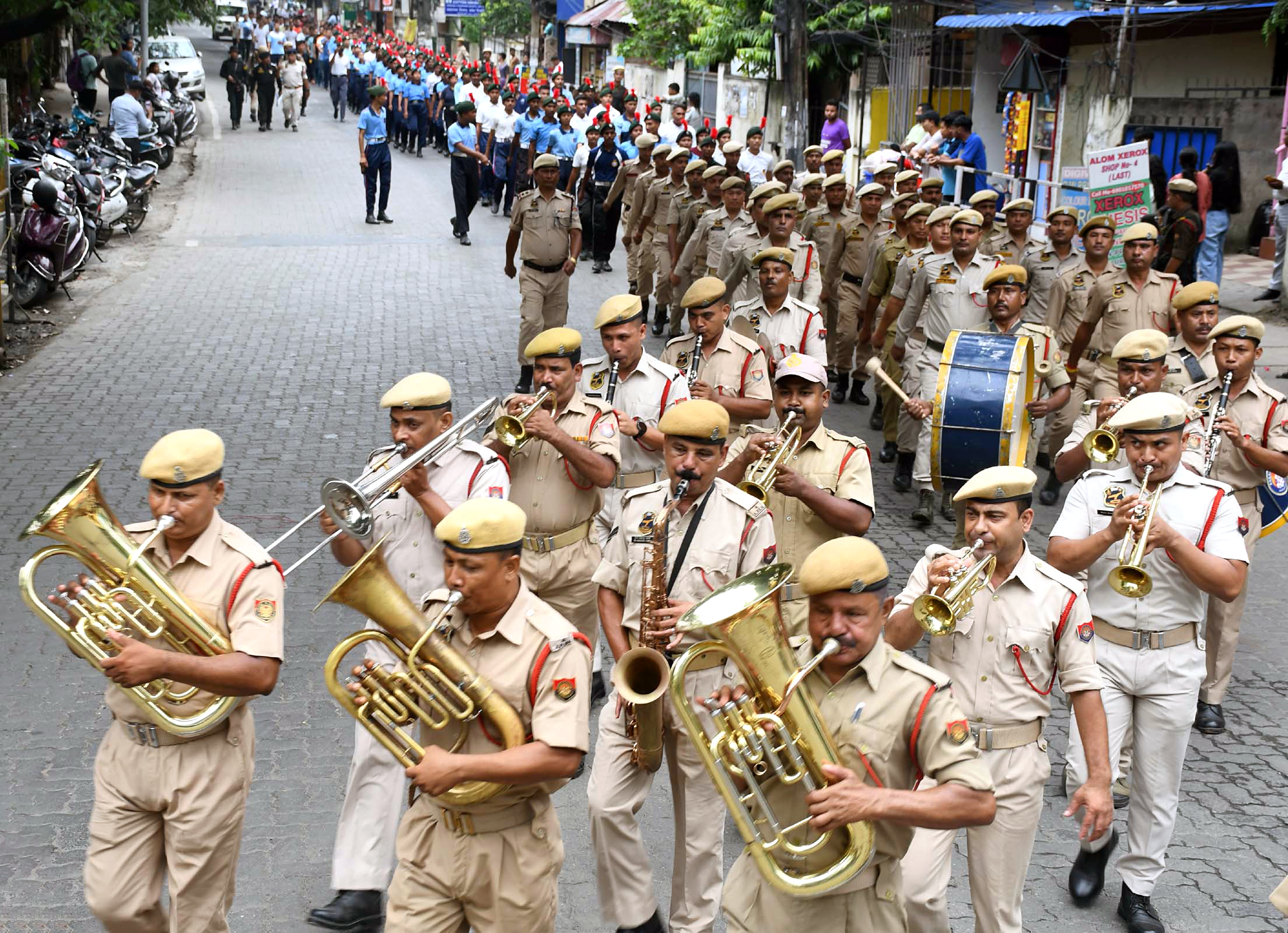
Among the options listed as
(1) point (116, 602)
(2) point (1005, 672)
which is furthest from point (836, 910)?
(1) point (116, 602)

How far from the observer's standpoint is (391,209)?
25.2m

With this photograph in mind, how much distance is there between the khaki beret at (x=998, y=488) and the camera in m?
5.01

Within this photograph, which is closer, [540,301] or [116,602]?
[116,602]

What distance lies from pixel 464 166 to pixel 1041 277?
11.3 metres

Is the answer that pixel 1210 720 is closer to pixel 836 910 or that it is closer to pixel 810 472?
pixel 810 472

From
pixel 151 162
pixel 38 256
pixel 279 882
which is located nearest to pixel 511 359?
pixel 38 256

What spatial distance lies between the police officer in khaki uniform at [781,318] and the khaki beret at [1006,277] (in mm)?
1128

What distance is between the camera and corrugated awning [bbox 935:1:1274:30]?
55.9 feet

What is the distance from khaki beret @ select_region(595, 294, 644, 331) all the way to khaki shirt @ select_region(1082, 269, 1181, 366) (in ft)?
13.8

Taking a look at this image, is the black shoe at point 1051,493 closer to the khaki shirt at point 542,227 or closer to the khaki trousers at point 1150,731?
the khaki shirt at point 542,227

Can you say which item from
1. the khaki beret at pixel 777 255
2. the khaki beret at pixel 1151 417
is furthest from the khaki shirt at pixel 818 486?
the khaki beret at pixel 777 255

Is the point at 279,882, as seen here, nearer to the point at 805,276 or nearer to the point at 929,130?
the point at 805,276

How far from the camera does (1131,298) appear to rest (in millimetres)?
10414

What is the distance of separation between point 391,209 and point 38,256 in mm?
9527
